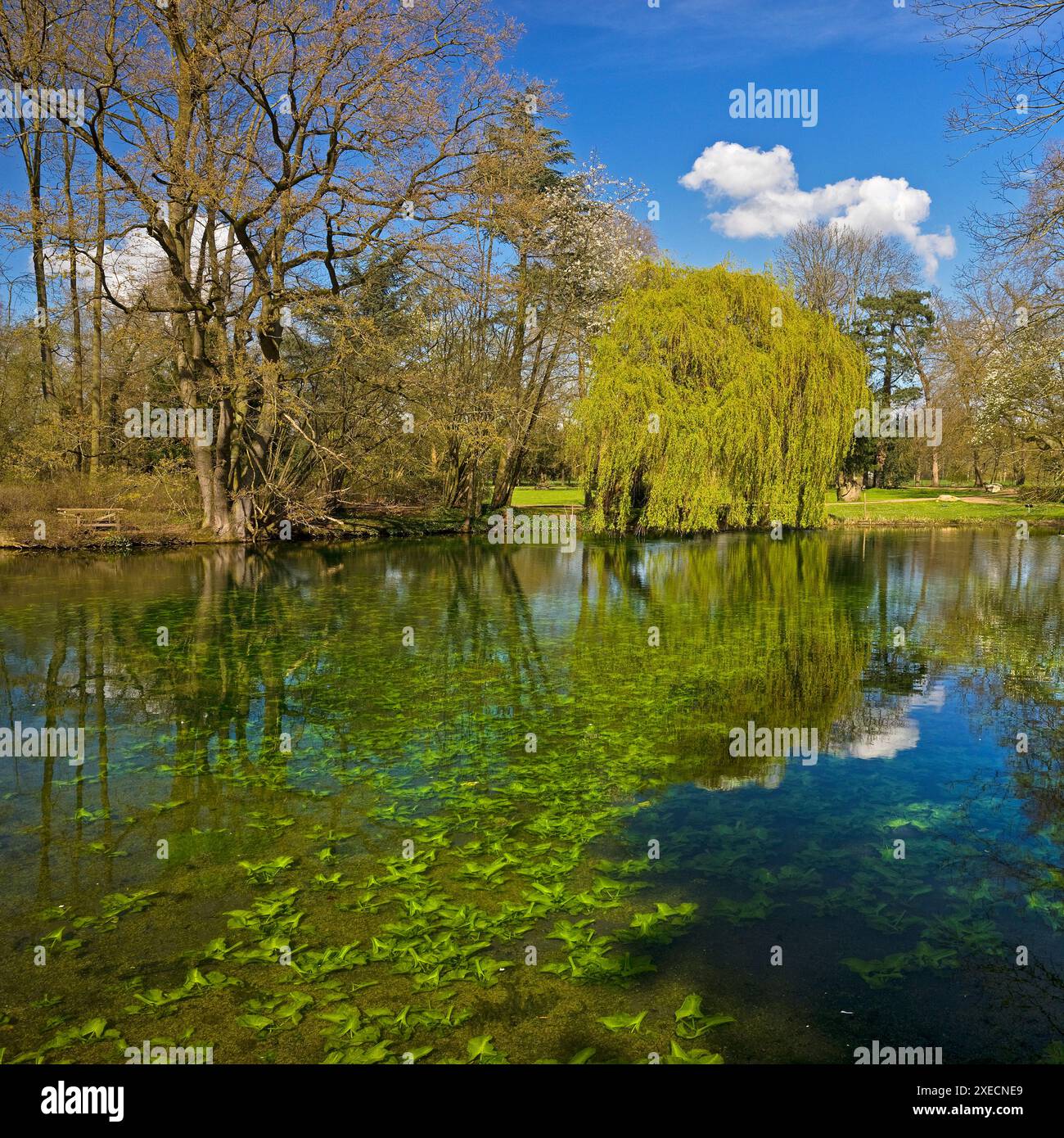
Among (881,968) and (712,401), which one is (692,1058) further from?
(712,401)

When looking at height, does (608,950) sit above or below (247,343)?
below

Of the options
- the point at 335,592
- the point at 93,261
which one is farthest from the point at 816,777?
the point at 93,261

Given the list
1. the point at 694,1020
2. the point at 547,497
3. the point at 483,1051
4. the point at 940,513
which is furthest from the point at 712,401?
the point at 483,1051

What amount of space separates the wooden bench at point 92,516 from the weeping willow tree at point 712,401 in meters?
12.1

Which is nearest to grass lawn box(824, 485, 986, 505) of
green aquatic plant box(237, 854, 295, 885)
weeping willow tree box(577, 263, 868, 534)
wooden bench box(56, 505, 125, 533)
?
weeping willow tree box(577, 263, 868, 534)

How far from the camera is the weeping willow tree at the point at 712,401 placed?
22.2m

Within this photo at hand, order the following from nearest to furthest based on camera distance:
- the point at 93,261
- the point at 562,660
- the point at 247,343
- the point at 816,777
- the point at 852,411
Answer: the point at 816,777
the point at 562,660
the point at 93,261
the point at 247,343
the point at 852,411

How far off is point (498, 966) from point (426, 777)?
7.25 ft

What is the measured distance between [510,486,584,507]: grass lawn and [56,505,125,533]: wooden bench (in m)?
16.3

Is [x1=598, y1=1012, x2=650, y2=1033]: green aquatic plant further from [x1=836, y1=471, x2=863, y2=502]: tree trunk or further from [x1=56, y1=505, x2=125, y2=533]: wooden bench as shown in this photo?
[x1=836, y1=471, x2=863, y2=502]: tree trunk

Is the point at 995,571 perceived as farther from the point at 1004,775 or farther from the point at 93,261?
the point at 93,261

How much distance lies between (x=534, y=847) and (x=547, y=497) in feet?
120

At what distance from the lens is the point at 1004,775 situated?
5438mm

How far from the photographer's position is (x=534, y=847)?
4.41 metres
